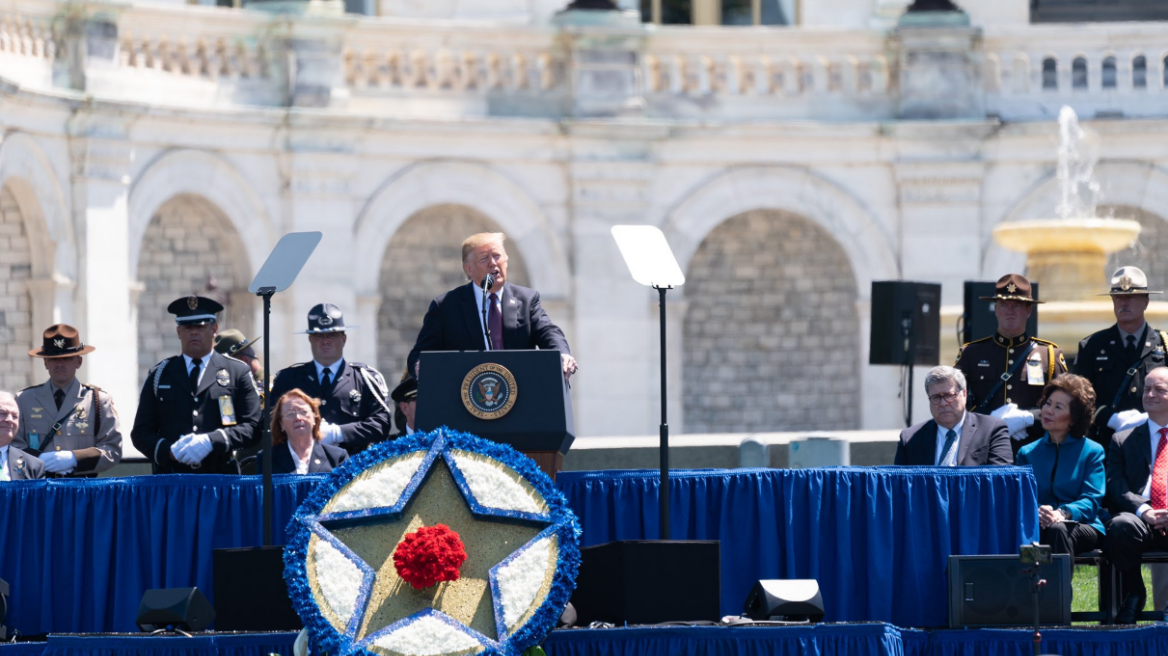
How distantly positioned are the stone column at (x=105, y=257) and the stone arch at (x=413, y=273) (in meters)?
2.98

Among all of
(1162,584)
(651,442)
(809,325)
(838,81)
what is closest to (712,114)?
(838,81)

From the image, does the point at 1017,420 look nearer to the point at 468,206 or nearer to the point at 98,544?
the point at 98,544

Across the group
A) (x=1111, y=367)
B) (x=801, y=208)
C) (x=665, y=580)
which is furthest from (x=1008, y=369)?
(x=801, y=208)

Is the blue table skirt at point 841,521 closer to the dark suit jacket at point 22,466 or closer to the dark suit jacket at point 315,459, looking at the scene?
the dark suit jacket at point 315,459

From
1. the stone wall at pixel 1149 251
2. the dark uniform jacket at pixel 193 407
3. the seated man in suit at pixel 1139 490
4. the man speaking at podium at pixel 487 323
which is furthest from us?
the stone wall at pixel 1149 251

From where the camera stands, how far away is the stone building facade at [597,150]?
1769 centimetres

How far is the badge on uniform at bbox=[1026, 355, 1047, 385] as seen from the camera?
1075 centimetres

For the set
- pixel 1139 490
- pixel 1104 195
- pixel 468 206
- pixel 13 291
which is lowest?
pixel 1139 490

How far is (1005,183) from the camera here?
61.6 ft

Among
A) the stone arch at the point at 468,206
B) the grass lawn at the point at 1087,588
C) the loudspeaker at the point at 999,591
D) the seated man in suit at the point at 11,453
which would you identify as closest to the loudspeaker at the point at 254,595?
the seated man in suit at the point at 11,453

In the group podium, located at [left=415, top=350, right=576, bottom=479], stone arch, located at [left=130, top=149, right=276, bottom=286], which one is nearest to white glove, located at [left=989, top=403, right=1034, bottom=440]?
podium, located at [left=415, top=350, right=576, bottom=479]

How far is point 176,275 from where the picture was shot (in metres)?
18.2

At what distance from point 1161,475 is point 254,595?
4324 millimetres

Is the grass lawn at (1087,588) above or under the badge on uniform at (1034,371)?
under
